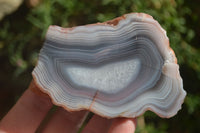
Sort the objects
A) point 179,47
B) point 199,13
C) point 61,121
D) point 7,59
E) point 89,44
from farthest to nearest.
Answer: point 7,59 → point 199,13 → point 179,47 → point 61,121 → point 89,44

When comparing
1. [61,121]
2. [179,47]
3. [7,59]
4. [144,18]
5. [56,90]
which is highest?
[144,18]

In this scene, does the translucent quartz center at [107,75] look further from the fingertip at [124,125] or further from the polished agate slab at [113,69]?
the fingertip at [124,125]

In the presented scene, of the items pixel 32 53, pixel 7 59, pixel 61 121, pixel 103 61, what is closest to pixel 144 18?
pixel 103 61

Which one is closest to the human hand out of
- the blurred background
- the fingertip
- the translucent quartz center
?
the fingertip

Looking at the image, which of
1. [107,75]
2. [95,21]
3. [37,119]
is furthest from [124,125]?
[95,21]

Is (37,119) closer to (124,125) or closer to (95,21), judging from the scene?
(124,125)

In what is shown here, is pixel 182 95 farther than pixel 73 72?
No

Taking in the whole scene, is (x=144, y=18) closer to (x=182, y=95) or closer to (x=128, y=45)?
(x=128, y=45)
